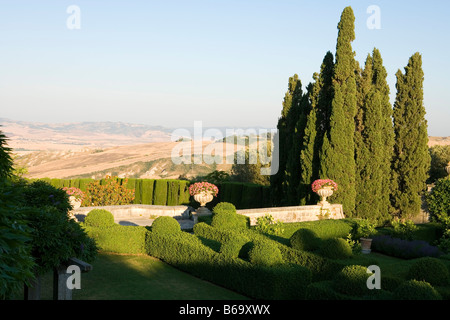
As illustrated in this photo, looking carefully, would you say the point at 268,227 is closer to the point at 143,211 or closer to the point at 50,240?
the point at 143,211

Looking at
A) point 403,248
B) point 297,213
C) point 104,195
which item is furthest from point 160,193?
point 403,248

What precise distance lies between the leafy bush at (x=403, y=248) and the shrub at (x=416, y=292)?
9.33m

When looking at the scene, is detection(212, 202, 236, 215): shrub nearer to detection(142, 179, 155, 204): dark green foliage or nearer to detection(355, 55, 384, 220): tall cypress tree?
detection(355, 55, 384, 220): tall cypress tree

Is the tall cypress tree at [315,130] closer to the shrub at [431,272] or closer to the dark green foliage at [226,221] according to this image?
the dark green foliage at [226,221]

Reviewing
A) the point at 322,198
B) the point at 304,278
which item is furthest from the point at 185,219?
the point at 304,278

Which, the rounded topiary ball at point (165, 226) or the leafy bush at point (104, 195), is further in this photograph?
the leafy bush at point (104, 195)

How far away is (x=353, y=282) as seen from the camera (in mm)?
8156

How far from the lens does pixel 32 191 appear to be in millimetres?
11016

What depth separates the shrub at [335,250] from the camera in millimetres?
11281

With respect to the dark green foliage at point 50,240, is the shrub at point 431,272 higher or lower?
lower

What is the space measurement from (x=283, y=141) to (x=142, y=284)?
17.6 m

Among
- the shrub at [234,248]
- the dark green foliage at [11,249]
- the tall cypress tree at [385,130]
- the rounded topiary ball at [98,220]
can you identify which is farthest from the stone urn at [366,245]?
the dark green foliage at [11,249]

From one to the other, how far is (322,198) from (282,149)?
707 cm

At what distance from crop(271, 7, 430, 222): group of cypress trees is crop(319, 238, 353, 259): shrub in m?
10.2
